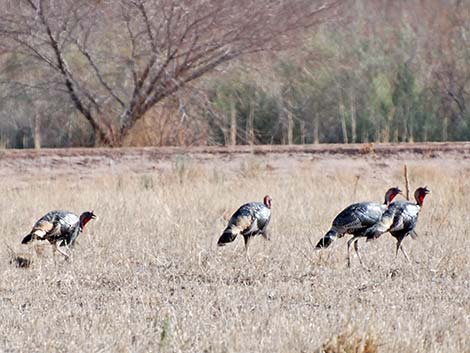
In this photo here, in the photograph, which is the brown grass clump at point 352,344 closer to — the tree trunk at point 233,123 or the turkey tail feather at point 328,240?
the turkey tail feather at point 328,240

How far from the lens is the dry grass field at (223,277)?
23.3 feet

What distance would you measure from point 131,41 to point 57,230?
10898 millimetres

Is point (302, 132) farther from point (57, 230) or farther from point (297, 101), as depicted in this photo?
point (57, 230)

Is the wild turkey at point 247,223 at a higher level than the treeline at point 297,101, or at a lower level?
lower

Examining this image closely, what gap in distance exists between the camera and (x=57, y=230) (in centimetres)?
1050

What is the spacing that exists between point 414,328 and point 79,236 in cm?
513

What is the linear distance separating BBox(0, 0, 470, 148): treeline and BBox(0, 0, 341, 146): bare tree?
225 millimetres

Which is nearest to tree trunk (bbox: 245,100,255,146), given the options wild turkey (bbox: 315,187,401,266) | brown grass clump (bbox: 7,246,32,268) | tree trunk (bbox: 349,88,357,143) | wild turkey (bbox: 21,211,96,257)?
tree trunk (bbox: 349,88,357,143)

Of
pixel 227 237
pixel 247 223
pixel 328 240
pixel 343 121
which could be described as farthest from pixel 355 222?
pixel 343 121

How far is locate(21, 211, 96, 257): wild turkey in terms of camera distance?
34.3 feet

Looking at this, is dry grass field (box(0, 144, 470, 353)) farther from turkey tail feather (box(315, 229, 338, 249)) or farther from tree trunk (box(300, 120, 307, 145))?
tree trunk (box(300, 120, 307, 145))

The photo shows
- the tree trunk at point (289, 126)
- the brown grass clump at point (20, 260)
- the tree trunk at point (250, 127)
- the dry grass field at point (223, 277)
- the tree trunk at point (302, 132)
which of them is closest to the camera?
the dry grass field at point (223, 277)

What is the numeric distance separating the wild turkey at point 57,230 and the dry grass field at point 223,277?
16 centimetres

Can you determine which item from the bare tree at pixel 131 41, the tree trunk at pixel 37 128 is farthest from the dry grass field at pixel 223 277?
the tree trunk at pixel 37 128
